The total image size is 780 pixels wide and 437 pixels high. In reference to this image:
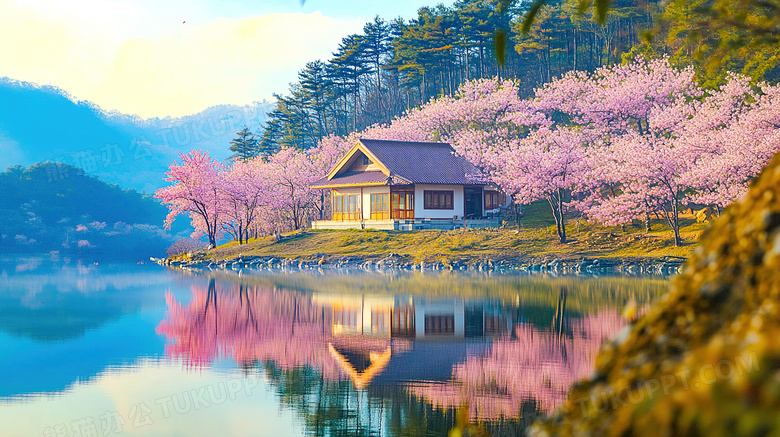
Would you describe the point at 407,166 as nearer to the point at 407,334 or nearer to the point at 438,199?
the point at 438,199

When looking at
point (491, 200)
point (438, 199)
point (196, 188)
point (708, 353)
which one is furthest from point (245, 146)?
point (708, 353)

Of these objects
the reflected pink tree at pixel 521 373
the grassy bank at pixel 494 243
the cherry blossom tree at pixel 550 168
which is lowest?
the reflected pink tree at pixel 521 373

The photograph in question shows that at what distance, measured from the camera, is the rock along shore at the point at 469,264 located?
32.0 metres

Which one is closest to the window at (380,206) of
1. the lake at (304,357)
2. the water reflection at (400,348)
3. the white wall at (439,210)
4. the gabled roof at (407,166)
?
the gabled roof at (407,166)

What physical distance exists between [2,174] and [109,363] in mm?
59089

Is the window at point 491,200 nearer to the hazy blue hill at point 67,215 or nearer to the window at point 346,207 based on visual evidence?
the window at point 346,207

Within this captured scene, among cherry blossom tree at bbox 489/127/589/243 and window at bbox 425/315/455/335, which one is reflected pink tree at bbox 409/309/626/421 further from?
cherry blossom tree at bbox 489/127/589/243

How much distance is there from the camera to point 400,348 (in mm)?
14609

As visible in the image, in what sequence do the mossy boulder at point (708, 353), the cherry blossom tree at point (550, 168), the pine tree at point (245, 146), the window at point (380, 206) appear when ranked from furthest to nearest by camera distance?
the pine tree at point (245, 146) → the window at point (380, 206) → the cherry blossom tree at point (550, 168) → the mossy boulder at point (708, 353)

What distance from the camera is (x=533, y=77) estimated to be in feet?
227

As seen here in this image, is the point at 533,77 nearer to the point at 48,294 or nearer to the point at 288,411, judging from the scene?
the point at 48,294

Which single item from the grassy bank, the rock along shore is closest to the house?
the grassy bank

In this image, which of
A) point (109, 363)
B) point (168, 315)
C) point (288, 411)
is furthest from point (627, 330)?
point (168, 315)

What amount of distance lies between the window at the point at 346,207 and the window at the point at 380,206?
5.97ft
